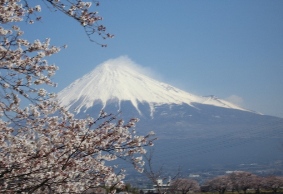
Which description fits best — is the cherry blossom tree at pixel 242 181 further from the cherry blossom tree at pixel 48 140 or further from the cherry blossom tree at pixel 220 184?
the cherry blossom tree at pixel 48 140

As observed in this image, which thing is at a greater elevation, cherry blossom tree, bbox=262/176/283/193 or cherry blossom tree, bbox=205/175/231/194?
cherry blossom tree, bbox=205/175/231/194

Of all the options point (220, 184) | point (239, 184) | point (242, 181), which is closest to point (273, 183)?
point (242, 181)

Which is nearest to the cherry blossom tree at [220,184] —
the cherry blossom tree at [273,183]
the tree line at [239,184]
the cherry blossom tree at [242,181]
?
the tree line at [239,184]

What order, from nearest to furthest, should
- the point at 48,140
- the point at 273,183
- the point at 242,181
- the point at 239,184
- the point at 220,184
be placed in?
1. the point at 48,140
2. the point at 273,183
3. the point at 242,181
4. the point at 239,184
5. the point at 220,184

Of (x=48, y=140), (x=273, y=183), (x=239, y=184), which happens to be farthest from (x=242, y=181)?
(x=48, y=140)

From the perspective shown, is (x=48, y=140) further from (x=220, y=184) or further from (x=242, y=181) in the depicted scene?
(x=220, y=184)

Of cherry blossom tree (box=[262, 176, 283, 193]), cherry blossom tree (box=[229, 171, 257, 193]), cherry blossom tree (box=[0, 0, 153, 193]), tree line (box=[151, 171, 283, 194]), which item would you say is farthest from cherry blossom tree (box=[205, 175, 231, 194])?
cherry blossom tree (box=[0, 0, 153, 193])

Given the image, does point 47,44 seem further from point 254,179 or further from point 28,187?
point 254,179

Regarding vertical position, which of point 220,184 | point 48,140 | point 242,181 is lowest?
point 48,140

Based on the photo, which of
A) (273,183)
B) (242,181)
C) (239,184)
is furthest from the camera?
(239,184)

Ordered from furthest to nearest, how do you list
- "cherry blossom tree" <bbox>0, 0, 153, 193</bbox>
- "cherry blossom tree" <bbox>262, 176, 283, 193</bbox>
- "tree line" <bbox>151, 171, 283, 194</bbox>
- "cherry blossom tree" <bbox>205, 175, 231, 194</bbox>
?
"cherry blossom tree" <bbox>205, 175, 231, 194</bbox> → "tree line" <bbox>151, 171, 283, 194</bbox> → "cherry blossom tree" <bbox>262, 176, 283, 193</bbox> → "cherry blossom tree" <bbox>0, 0, 153, 193</bbox>

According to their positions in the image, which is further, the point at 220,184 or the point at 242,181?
the point at 220,184

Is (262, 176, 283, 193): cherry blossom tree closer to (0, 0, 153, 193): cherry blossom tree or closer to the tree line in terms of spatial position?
the tree line

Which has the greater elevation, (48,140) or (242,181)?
(242,181)
